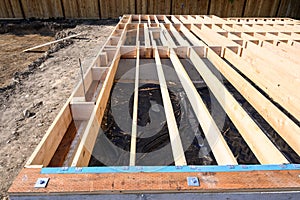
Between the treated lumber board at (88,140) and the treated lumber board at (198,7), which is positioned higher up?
the treated lumber board at (198,7)

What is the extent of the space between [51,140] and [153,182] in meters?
0.87

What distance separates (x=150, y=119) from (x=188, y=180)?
185cm

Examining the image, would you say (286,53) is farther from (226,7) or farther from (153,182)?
(226,7)

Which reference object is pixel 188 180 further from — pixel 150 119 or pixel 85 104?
pixel 150 119

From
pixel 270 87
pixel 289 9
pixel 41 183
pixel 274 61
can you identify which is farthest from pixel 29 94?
pixel 289 9

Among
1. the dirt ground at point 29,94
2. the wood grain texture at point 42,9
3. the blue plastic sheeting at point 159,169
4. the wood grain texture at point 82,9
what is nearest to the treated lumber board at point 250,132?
the blue plastic sheeting at point 159,169

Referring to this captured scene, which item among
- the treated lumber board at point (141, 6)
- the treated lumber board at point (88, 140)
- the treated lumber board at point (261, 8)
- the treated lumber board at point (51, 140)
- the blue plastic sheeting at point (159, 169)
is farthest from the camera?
the treated lumber board at point (261, 8)

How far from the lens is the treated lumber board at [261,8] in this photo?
10898 mm

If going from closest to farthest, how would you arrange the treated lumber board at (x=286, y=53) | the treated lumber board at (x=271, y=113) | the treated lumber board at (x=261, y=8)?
the treated lumber board at (x=271, y=113)
the treated lumber board at (x=286, y=53)
the treated lumber board at (x=261, y=8)

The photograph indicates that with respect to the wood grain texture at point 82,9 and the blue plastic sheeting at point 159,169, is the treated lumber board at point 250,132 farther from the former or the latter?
the wood grain texture at point 82,9

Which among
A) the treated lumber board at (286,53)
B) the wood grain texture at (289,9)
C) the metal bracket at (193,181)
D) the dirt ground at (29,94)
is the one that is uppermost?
the wood grain texture at (289,9)

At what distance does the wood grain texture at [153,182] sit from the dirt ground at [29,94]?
1.45m

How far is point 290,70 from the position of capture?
2391 millimetres

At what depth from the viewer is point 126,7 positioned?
35.1 ft
